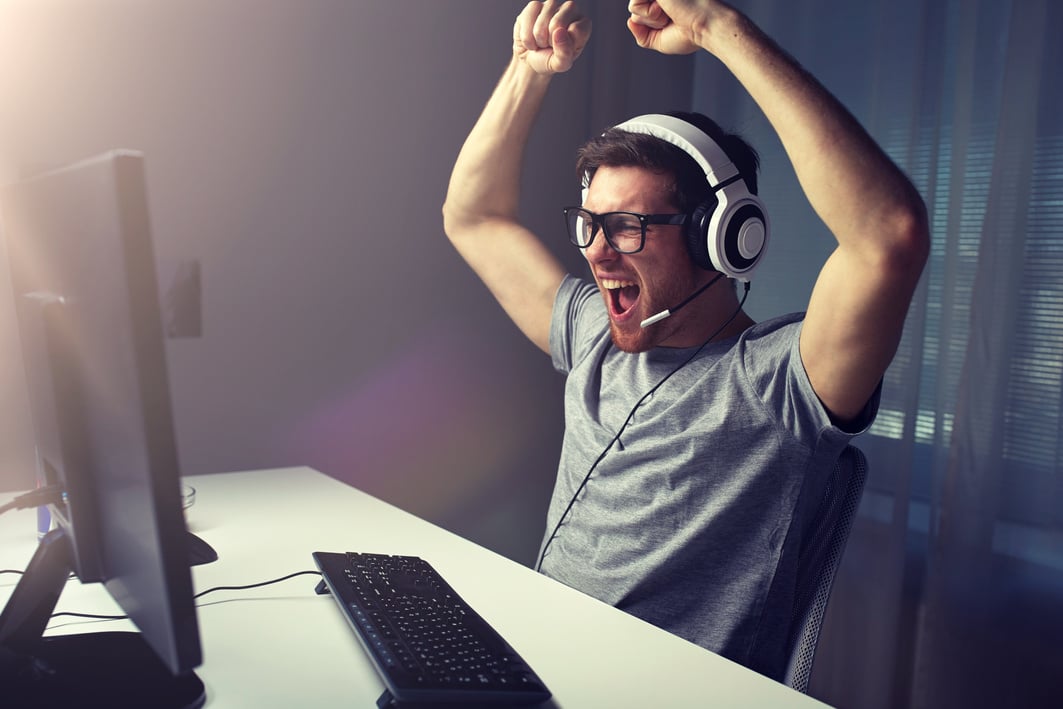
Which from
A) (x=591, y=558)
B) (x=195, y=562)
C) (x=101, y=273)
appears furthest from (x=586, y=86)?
(x=101, y=273)

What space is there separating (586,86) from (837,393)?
175 cm

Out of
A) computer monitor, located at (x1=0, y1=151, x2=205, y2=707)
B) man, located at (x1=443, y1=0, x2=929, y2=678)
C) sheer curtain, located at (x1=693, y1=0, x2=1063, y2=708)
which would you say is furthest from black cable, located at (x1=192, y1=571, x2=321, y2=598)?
sheer curtain, located at (x1=693, y1=0, x2=1063, y2=708)

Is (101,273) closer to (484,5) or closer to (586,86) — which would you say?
(484,5)

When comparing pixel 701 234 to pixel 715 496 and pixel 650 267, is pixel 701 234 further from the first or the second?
pixel 715 496

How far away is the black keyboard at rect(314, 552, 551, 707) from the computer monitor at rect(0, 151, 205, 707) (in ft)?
0.60

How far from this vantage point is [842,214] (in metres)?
1.03

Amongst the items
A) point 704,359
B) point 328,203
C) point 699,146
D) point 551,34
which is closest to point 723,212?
point 699,146

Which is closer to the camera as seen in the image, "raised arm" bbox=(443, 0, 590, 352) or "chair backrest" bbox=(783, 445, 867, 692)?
"chair backrest" bbox=(783, 445, 867, 692)

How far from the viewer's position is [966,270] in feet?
5.84

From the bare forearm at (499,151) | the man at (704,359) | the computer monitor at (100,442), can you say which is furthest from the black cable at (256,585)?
the bare forearm at (499,151)

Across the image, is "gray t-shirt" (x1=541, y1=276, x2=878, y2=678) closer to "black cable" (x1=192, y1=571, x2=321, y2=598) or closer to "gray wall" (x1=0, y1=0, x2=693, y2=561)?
"black cable" (x1=192, y1=571, x2=321, y2=598)

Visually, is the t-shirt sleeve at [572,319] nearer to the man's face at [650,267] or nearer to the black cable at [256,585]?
the man's face at [650,267]

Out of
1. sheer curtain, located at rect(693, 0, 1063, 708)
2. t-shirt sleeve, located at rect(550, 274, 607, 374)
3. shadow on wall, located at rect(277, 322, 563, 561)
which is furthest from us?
shadow on wall, located at rect(277, 322, 563, 561)

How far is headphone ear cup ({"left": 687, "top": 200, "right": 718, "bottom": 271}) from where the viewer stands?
50.9 inches
